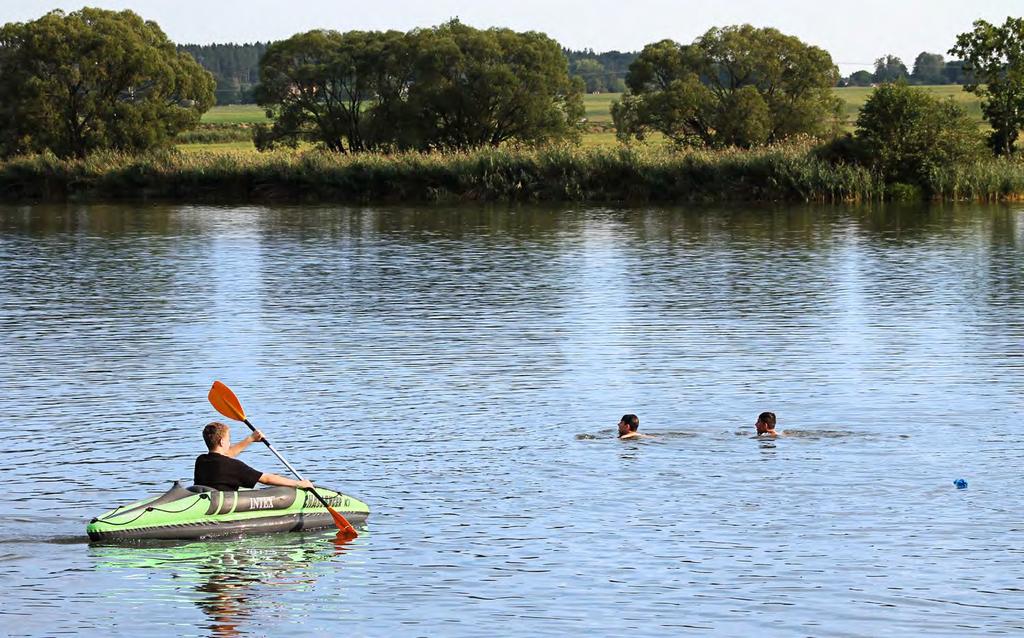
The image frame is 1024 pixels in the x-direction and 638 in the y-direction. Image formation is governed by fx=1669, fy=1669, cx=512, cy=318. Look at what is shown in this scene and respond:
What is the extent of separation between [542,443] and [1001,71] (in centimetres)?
5986

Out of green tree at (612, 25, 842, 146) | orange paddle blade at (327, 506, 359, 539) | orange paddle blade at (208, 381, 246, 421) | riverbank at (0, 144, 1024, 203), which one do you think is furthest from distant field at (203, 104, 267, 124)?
orange paddle blade at (327, 506, 359, 539)

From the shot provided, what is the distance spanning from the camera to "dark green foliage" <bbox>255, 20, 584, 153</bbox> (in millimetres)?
83750

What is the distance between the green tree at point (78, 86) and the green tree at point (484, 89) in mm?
13932

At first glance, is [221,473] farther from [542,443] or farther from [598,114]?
[598,114]

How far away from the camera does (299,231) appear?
59.7 m

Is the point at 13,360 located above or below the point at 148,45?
below

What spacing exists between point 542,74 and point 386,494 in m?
67.2

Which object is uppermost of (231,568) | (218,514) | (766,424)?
(766,424)

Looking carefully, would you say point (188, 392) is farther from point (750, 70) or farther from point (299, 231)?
point (750, 70)

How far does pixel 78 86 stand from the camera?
86562mm

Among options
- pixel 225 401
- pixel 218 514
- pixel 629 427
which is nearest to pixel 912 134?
pixel 629 427

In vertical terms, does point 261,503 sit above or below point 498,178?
below

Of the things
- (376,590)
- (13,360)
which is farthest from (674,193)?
(376,590)

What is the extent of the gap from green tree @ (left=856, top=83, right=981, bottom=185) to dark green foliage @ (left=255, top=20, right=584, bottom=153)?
20369 mm
